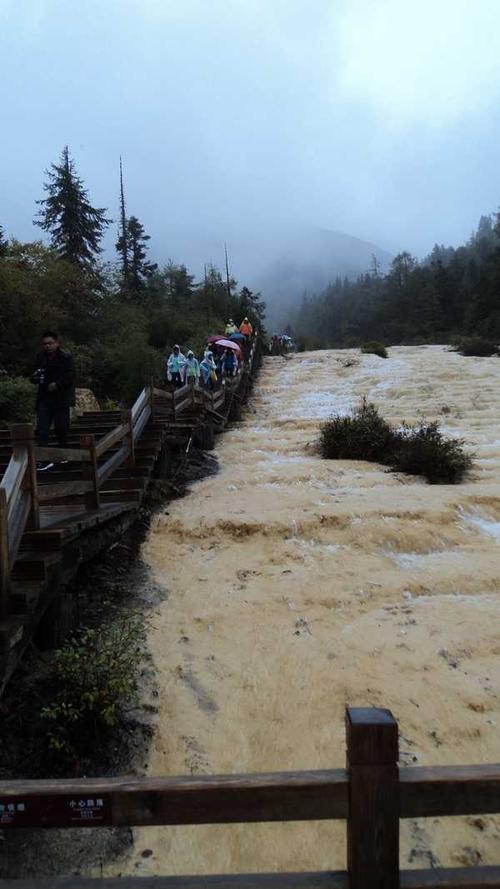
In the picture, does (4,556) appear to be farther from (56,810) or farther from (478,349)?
(478,349)

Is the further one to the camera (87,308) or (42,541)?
(87,308)

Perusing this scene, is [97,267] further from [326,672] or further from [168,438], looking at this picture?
[326,672]

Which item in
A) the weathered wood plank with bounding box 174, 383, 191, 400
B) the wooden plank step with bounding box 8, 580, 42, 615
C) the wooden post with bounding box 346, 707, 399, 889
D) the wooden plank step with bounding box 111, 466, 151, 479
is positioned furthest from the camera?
the weathered wood plank with bounding box 174, 383, 191, 400

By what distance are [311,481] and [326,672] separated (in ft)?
16.4

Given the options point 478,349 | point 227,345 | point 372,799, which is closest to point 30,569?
point 372,799

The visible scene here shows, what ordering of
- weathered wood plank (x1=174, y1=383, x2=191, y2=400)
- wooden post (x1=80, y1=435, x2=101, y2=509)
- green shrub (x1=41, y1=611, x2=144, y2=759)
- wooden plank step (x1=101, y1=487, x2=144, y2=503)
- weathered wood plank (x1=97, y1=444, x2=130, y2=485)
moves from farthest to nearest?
weathered wood plank (x1=174, y1=383, x2=191, y2=400), wooden plank step (x1=101, y1=487, x2=144, y2=503), weathered wood plank (x1=97, y1=444, x2=130, y2=485), wooden post (x1=80, y1=435, x2=101, y2=509), green shrub (x1=41, y1=611, x2=144, y2=759)

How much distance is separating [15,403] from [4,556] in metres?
10.2

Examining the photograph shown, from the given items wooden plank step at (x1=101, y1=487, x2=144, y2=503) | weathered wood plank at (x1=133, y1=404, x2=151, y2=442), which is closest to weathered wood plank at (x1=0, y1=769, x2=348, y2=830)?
wooden plank step at (x1=101, y1=487, x2=144, y2=503)

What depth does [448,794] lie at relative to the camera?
76.6 inches

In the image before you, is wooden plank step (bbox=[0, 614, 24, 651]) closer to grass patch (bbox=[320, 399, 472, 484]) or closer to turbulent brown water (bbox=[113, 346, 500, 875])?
turbulent brown water (bbox=[113, 346, 500, 875])

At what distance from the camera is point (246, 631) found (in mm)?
5496

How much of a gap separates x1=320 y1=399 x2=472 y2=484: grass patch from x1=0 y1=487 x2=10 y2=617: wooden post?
7.63 m

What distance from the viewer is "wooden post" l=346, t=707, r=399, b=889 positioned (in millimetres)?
1893

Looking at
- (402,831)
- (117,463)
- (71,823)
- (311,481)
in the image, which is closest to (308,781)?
(71,823)
